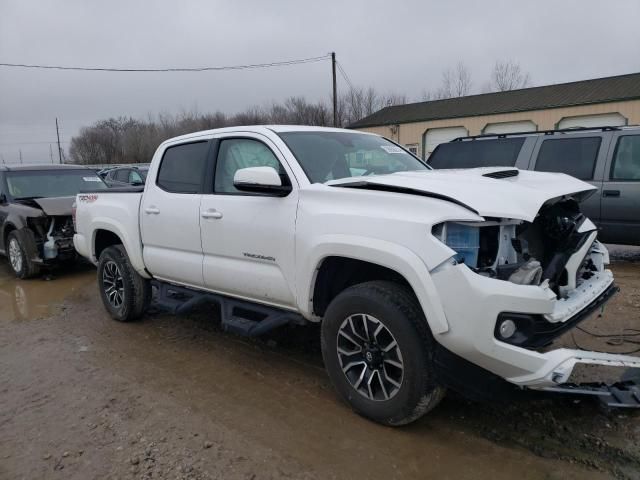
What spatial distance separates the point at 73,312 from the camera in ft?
20.7

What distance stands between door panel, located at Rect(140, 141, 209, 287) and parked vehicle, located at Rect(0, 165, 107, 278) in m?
3.78

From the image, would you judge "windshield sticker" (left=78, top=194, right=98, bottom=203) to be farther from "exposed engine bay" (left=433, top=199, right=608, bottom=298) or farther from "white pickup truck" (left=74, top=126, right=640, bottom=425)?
"exposed engine bay" (left=433, top=199, right=608, bottom=298)

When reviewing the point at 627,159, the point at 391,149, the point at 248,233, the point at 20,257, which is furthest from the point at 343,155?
the point at 20,257

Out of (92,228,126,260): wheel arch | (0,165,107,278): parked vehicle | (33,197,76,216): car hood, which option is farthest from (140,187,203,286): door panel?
(0,165,107,278): parked vehicle

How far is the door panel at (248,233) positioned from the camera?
3607 millimetres

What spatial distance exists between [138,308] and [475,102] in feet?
95.5

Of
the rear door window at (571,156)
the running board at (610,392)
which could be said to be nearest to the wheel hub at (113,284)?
the running board at (610,392)

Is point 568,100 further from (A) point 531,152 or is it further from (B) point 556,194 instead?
(B) point 556,194

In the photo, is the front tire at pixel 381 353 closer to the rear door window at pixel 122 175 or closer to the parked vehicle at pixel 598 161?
the parked vehicle at pixel 598 161

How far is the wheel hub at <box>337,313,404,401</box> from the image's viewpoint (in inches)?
121

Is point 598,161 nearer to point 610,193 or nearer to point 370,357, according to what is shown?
point 610,193

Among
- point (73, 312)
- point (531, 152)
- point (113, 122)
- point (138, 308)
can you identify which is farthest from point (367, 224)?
point (113, 122)

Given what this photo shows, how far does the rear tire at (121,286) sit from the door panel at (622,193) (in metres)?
6.12

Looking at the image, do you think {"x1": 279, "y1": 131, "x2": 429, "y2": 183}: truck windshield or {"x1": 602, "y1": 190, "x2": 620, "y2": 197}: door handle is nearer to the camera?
{"x1": 279, "y1": 131, "x2": 429, "y2": 183}: truck windshield
